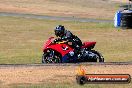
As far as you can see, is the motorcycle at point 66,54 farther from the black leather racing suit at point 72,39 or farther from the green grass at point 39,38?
the green grass at point 39,38

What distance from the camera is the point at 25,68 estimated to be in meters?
19.0

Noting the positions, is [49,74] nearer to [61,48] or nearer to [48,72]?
[48,72]

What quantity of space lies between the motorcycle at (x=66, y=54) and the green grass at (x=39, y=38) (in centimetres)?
268

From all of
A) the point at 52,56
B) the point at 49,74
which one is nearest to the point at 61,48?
the point at 52,56

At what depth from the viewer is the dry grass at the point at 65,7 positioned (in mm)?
53713

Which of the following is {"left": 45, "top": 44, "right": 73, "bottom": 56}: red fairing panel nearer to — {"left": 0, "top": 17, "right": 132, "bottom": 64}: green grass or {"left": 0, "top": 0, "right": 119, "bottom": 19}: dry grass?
{"left": 0, "top": 17, "right": 132, "bottom": 64}: green grass

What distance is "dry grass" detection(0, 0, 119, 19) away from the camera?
176ft

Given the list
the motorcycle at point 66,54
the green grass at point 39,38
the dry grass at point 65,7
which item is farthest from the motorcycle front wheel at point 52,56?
the dry grass at point 65,7

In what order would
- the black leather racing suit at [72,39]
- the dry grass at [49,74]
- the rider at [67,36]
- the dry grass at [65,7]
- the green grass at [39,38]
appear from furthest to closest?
1. the dry grass at [65,7]
2. the green grass at [39,38]
3. the black leather racing suit at [72,39]
4. the rider at [67,36]
5. the dry grass at [49,74]

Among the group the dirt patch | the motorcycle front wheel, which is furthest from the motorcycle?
the dirt patch

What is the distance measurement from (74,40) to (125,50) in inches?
313

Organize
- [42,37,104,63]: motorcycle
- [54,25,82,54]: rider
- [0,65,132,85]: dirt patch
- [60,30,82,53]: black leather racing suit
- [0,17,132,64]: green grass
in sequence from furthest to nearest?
[0,17,132,64]: green grass < [42,37,104,63]: motorcycle < [60,30,82,53]: black leather racing suit < [54,25,82,54]: rider < [0,65,132,85]: dirt patch

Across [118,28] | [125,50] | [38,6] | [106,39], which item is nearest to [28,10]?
[38,6]

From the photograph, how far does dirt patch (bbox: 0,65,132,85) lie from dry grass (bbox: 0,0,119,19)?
1252 inches
